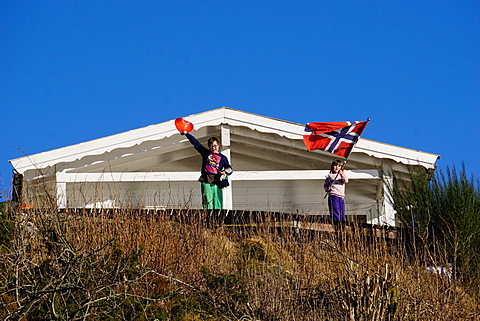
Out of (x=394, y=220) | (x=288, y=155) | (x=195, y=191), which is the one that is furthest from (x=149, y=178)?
(x=394, y=220)

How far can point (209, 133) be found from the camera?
46.3 feet

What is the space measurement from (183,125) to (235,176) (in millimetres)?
1416

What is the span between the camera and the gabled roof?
13.2 metres

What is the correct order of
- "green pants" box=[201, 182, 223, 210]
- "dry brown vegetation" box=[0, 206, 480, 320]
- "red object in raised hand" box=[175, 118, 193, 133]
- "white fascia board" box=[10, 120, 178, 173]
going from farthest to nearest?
"white fascia board" box=[10, 120, 178, 173]
"red object in raised hand" box=[175, 118, 193, 133]
"green pants" box=[201, 182, 223, 210]
"dry brown vegetation" box=[0, 206, 480, 320]

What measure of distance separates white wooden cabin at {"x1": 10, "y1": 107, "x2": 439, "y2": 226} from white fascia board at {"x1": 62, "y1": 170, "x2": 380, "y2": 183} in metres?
0.02

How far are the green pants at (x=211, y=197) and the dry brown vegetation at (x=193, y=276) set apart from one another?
4.60 feet

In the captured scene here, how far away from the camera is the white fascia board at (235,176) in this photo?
1302cm

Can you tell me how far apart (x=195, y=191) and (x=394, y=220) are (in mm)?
4238

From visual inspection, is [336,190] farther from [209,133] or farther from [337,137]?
[209,133]

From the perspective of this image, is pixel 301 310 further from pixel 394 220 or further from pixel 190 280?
pixel 394 220

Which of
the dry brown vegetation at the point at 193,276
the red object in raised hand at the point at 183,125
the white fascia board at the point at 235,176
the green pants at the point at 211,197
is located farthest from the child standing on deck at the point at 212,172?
the dry brown vegetation at the point at 193,276

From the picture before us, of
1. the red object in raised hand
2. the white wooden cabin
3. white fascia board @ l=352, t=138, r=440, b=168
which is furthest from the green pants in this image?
white fascia board @ l=352, t=138, r=440, b=168

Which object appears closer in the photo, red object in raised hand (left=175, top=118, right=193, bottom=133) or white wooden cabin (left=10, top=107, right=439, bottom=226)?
red object in raised hand (left=175, top=118, right=193, bottom=133)

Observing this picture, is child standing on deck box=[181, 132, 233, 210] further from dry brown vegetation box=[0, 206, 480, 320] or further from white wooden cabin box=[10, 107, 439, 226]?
dry brown vegetation box=[0, 206, 480, 320]
